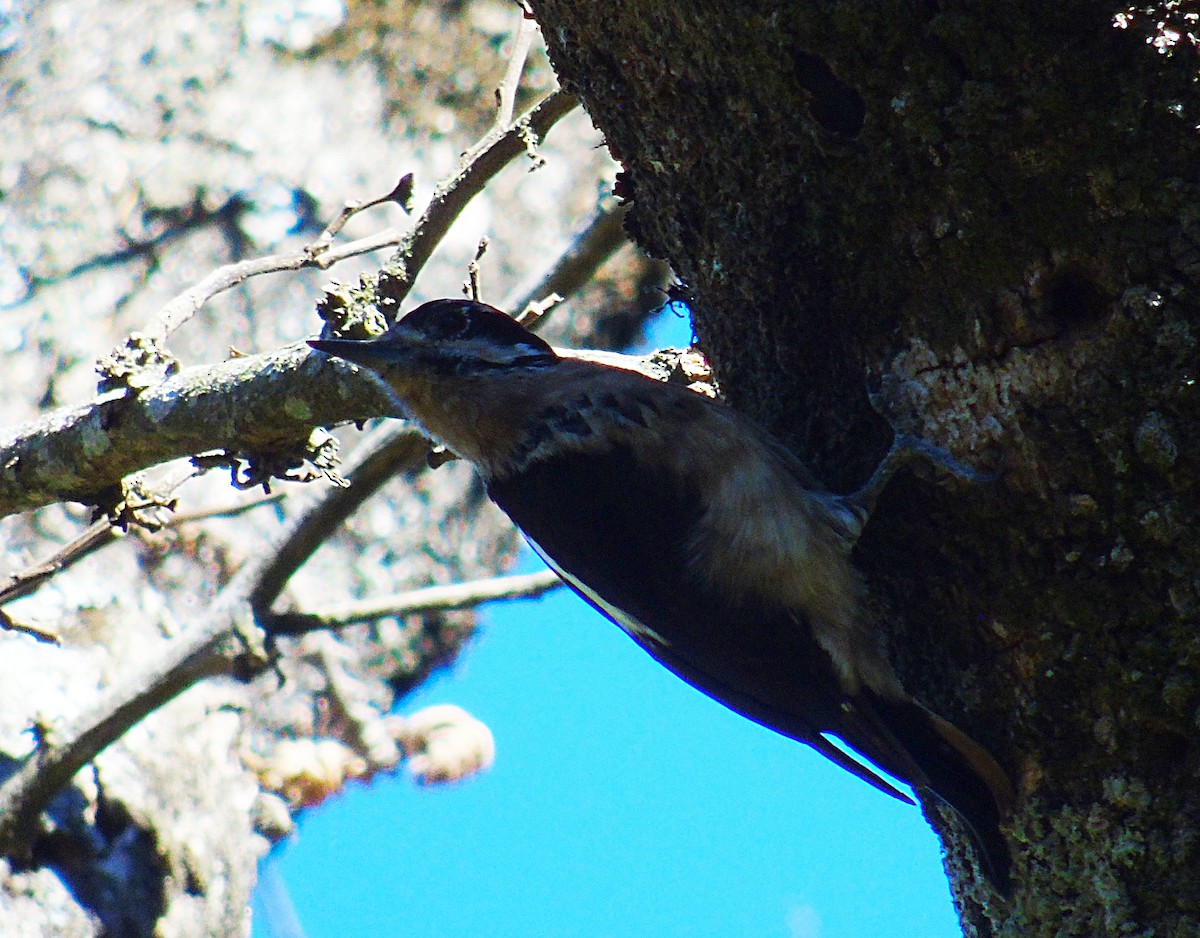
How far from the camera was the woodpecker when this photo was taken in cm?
256

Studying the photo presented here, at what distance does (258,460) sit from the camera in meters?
3.22

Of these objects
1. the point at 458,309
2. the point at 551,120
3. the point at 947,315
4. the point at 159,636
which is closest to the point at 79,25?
the point at 159,636

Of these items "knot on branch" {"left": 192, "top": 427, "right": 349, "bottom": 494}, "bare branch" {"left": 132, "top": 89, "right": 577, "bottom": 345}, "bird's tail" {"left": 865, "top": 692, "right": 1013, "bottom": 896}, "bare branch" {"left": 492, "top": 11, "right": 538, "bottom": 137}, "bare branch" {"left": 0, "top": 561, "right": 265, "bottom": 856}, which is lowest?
"bird's tail" {"left": 865, "top": 692, "right": 1013, "bottom": 896}

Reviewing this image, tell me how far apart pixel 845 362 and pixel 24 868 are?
276 centimetres

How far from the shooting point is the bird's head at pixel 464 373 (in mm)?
2883

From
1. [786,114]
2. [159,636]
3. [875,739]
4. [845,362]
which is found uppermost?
[159,636]

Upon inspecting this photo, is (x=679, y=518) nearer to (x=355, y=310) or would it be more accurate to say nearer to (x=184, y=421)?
(x=355, y=310)

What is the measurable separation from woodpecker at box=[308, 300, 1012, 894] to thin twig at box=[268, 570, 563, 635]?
1.00 meters

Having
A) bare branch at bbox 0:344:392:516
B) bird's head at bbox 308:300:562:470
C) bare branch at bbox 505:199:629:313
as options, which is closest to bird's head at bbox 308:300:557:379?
bird's head at bbox 308:300:562:470

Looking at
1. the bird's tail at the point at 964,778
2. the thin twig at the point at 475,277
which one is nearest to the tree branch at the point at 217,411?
the thin twig at the point at 475,277

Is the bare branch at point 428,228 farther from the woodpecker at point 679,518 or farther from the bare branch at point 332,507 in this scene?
the bare branch at point 332,507

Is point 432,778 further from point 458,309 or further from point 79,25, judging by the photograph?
point 79,25

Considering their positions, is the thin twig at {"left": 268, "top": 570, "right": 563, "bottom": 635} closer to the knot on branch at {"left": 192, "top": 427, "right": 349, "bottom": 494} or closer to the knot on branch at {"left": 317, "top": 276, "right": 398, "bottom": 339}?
the knot on branch at {"left": 192, "top": 427, "right": 349, "bottom": 494}

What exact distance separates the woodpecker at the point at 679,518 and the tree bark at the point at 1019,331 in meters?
0.13
